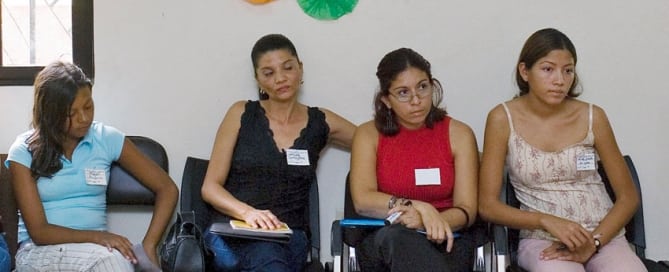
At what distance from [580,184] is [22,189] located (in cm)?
206

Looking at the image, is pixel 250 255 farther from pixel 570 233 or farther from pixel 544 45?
pixel 544 45

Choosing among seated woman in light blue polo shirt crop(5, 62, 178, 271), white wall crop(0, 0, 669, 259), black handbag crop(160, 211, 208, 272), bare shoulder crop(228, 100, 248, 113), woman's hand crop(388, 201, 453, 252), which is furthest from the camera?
white wall crop(0, 0, 669, 259)

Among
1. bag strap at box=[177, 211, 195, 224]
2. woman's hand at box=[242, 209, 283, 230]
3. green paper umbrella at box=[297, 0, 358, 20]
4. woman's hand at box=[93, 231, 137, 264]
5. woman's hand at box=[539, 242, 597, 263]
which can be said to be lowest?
woman's hand at box=[539, 242, 597, 263]

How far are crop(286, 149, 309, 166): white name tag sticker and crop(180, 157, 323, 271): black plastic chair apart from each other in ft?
0.38

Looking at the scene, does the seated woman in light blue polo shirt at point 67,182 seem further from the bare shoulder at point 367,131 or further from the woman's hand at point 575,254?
the woman's hand at point 575,254

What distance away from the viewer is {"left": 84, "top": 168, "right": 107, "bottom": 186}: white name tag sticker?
298 cm

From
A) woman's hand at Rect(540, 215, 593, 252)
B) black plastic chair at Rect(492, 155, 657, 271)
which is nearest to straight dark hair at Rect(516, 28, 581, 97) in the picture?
black plastic chair at Rect(492, 155, 657, 271)

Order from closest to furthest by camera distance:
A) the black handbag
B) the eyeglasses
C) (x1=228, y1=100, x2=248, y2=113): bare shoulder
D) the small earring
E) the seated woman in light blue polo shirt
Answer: the black handbag < the seated woman in light blue polo shirt < the eyeglasses < the small earring < (x1=228, y1=100, x2=248, y2=113): bare shoulder

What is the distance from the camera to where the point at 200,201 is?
3.10 m

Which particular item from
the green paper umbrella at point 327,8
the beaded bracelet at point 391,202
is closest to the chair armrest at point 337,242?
the beaded bracelet at point 391,202

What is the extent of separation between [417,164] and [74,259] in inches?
50.4

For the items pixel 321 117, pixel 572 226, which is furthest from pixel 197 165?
pixel 572 226

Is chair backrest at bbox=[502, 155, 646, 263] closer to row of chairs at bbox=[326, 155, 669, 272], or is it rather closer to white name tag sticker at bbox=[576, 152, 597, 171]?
row of chairs at bbox=[326, 155, 669, 272]

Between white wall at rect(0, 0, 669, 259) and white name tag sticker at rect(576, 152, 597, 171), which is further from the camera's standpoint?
white wall at rect(0, 0, 669, 259)
